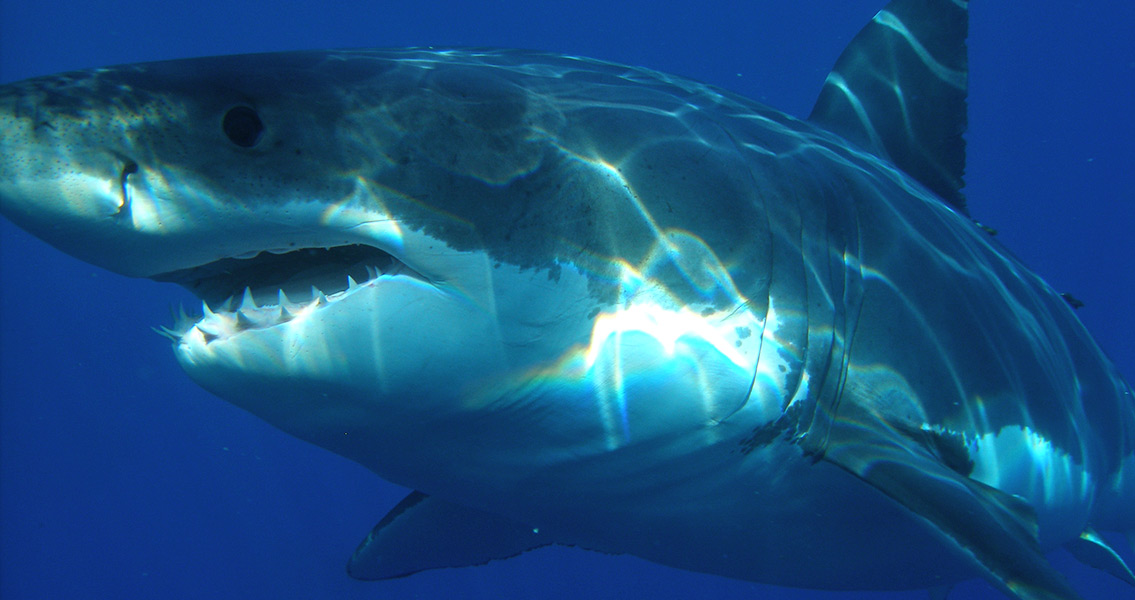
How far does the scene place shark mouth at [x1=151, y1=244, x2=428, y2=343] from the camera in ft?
4.73

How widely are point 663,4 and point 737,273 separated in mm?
52126

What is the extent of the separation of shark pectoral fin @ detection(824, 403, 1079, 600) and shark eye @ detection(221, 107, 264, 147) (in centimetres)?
181

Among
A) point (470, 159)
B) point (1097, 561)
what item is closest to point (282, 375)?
point (470, 159)

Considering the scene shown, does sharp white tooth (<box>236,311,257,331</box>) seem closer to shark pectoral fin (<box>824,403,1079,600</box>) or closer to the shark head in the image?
the shark head

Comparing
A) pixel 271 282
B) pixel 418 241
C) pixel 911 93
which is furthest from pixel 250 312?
pixel 911 93

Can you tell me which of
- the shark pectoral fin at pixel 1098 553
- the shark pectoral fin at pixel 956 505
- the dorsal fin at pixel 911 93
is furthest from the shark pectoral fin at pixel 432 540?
the shark pectoral fin at pixel 1098 553

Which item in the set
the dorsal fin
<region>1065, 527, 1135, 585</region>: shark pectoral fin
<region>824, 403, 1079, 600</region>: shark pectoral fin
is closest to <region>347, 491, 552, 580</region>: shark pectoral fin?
<region>824, 403, 1079, 600</region>: shark pectoral fin

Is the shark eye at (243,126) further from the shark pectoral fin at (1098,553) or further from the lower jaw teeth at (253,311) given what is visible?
the shark pectoral fin at (1098,553)

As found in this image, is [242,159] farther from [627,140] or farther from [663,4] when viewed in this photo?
[663,4]

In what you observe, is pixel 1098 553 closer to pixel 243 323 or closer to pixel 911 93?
pixel 911 93

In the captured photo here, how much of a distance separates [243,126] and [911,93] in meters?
3.74

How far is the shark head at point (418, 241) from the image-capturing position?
4.20 ft

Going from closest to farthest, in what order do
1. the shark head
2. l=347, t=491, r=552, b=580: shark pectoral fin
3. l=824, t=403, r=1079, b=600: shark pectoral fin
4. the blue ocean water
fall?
the shark head
l=824, t=403, r=1079, b=600: shark pectoral fin
l=347, t=491, r=552, b=580: shark pectoral fin
the blue ocean water

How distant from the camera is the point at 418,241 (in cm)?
147
